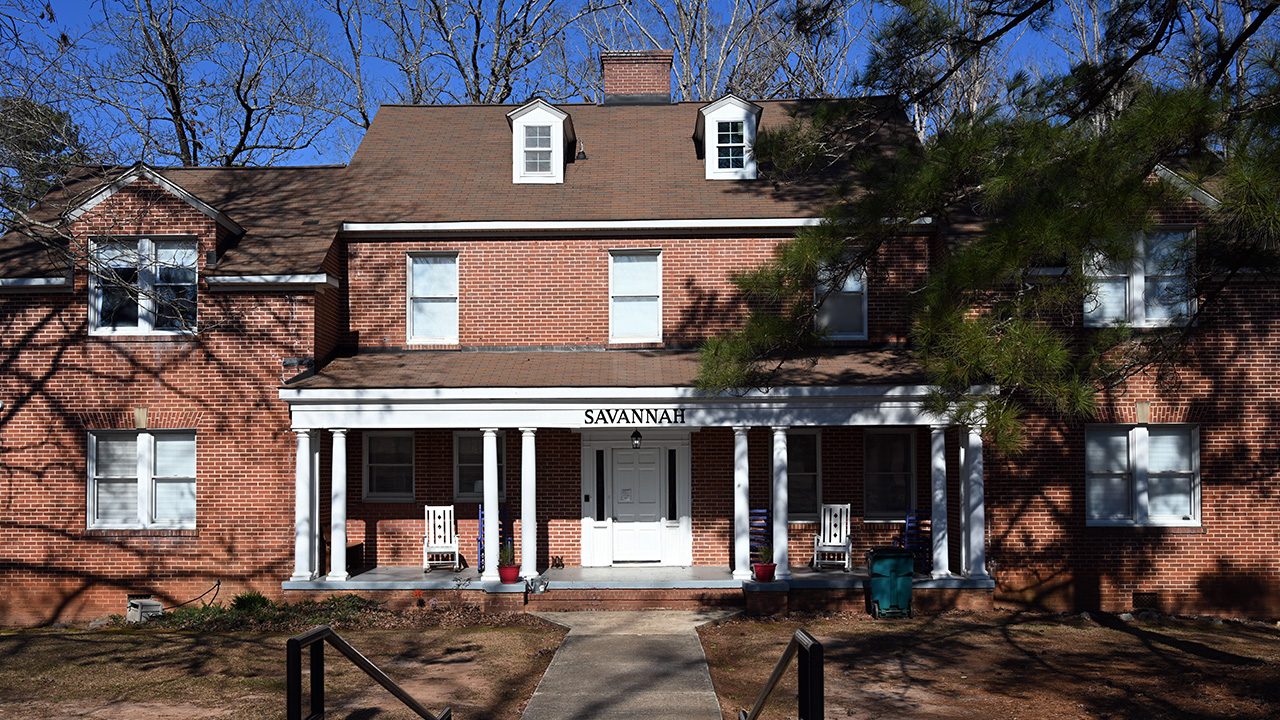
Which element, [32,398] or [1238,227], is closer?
[1238,227]

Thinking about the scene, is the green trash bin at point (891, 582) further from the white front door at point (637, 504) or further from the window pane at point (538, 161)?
the window pane at point (538, 161)

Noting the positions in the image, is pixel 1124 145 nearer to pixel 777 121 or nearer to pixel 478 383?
pixel 478 383

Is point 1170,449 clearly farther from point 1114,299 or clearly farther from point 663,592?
point 663,592

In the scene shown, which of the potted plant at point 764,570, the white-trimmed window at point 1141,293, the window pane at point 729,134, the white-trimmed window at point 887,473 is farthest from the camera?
the window pane at point 729,134

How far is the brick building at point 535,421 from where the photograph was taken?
14664mm

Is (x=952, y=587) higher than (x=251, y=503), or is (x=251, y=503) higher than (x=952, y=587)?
(x=251, y=503)

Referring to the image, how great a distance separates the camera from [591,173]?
18.3 meters

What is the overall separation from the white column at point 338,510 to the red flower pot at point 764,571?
6146 millimetres

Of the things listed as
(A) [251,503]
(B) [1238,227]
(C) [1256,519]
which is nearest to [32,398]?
(A) [251,503]

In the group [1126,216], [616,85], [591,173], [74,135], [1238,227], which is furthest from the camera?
[616,85]

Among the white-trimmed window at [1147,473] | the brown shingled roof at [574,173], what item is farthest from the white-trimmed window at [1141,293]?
the brown shingled roof at [574,173]

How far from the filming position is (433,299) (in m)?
16.9

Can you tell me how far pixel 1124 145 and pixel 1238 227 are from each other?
167 cm

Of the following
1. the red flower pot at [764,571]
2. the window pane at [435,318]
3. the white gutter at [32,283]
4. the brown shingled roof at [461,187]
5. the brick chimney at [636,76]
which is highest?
the brick chimney at [636,76]
